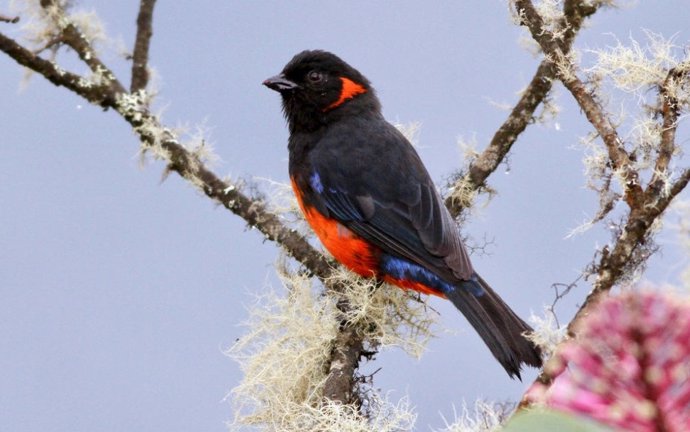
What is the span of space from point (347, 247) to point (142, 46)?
1.11m

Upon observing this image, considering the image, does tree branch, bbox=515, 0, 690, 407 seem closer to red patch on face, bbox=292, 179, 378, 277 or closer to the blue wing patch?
the blue wing patch

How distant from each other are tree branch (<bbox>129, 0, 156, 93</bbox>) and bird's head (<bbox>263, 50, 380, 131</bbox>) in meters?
0.57

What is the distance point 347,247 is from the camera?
355cm

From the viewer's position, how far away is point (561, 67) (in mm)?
3018

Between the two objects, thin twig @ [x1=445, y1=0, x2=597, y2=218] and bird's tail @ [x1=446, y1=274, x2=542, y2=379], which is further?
thin twig @ [x1=445, y1=0, x2=597, y2=218]

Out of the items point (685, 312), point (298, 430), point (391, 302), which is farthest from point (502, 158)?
point (685, 312)

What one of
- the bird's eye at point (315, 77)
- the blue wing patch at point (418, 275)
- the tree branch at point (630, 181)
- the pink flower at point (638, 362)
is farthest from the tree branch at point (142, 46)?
the pink flower at point (638, 362)

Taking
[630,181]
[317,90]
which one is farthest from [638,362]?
[317,90]

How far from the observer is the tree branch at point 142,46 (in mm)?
3695

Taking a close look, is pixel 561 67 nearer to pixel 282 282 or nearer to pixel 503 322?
pixel 503 322

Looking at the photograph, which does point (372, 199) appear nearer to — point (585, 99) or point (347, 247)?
point (347, 247)

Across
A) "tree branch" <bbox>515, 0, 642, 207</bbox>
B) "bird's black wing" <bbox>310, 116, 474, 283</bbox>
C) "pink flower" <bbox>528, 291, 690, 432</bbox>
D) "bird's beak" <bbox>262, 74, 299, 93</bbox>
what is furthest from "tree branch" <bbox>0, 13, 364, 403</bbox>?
"pink flower" <bbox>528, 291, 690, 432</bbox>

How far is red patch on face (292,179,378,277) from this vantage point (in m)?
3.52

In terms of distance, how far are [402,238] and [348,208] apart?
0.96ft
